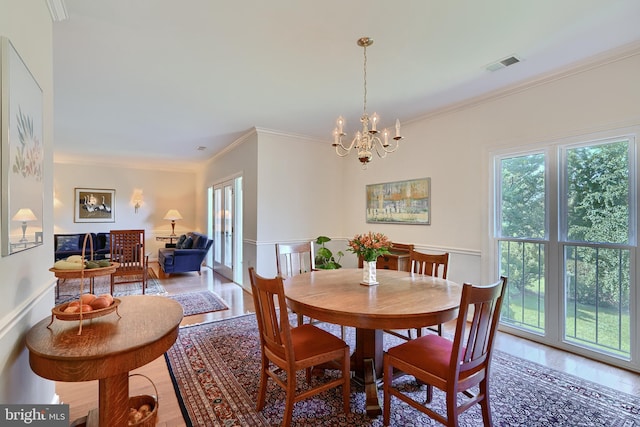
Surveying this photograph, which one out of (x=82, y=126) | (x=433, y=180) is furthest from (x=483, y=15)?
(x=82, y=126)

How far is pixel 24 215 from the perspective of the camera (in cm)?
132

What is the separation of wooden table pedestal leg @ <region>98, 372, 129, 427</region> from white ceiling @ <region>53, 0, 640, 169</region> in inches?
86.0

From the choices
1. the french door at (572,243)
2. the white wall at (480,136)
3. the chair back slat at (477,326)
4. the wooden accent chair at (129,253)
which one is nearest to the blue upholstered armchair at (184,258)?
the wooden accent chair at (129,253)

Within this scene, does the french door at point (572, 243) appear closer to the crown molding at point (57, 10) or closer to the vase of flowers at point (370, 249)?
the vase of flowers at point (370, 249)

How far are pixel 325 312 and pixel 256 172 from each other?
3313 mm

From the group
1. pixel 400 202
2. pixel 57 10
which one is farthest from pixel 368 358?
pixel 57 10

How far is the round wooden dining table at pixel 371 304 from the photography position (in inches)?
65.1

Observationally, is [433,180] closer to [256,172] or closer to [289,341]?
[256,172]

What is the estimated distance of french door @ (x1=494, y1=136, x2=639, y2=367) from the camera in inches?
100

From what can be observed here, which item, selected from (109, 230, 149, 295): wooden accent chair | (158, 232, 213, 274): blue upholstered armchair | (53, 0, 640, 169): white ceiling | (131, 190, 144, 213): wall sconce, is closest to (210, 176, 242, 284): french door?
(158, 232, 213, 274): blue upholstered armchair

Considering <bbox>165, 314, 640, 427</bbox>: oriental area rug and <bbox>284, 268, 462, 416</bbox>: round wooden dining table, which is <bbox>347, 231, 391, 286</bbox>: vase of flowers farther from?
<bbox>165, 314, 640, 427</bbox>: oriental area rug

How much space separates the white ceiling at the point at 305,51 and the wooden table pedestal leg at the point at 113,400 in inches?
86.0

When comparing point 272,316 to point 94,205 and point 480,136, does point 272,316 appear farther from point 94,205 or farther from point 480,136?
point 94,205

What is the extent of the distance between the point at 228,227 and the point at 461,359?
523cm
